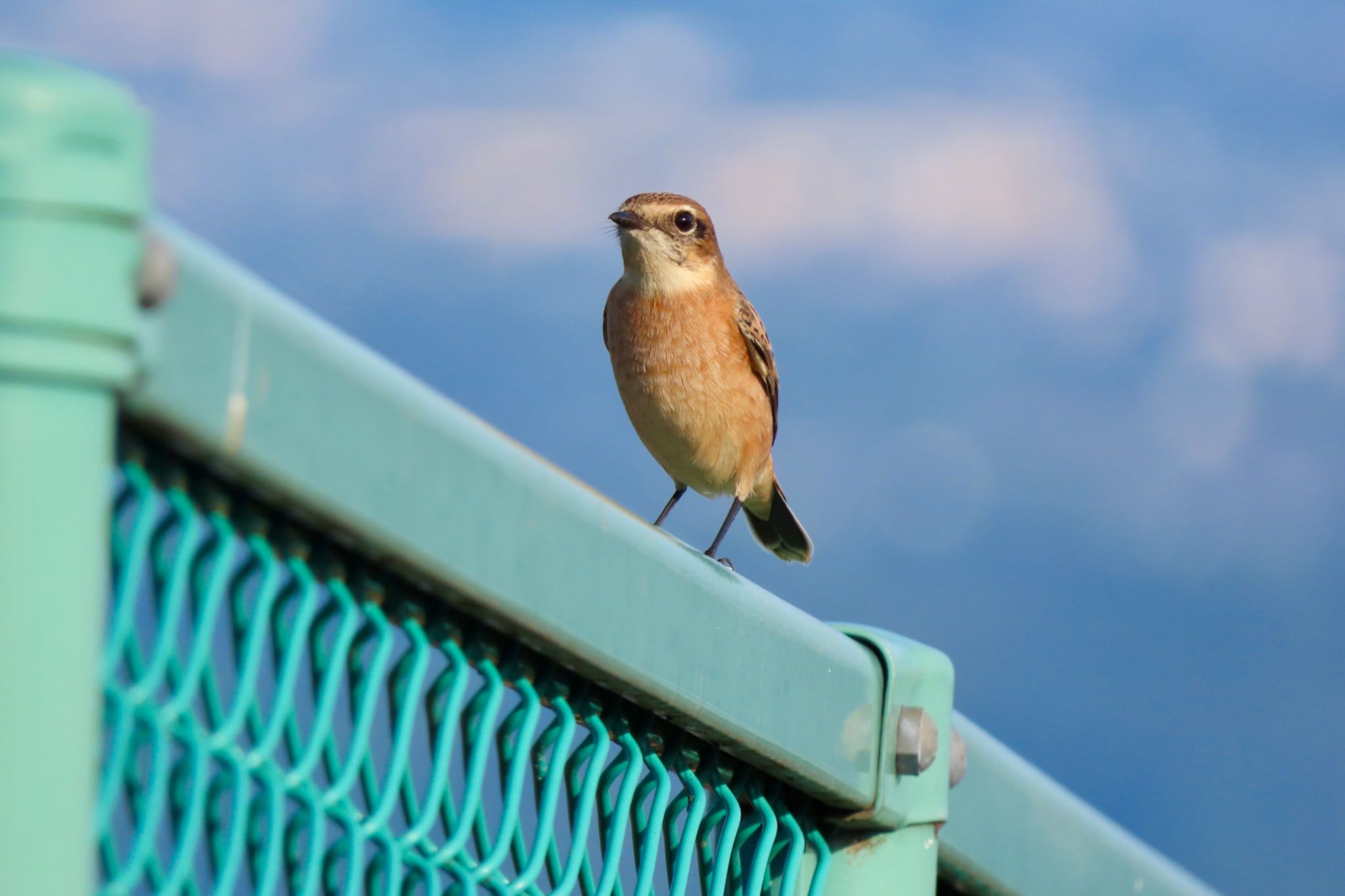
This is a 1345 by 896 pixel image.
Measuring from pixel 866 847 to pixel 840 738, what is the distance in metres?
0.24

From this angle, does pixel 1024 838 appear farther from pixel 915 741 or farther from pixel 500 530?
pixel 500 530

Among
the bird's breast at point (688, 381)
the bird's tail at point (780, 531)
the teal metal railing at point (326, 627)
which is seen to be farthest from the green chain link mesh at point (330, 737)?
the bird's tail at point (780, 531)

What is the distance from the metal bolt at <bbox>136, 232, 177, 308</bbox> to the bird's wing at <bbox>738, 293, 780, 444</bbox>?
557 cm

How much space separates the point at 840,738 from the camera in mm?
2662

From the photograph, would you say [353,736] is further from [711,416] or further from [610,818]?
[711,416]

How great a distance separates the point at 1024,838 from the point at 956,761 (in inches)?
13.5

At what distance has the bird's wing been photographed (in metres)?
7.03

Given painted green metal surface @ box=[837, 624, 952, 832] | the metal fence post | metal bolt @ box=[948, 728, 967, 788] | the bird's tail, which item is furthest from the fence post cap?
the bird's tail

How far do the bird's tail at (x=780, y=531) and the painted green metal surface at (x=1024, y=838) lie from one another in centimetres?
508

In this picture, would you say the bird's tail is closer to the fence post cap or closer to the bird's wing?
the bird's wing

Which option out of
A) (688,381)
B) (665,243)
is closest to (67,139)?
(688,381)

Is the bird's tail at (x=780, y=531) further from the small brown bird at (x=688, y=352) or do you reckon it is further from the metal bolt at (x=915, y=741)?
the metal bolt at (x=915, y=741)

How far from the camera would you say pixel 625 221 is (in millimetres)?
7059

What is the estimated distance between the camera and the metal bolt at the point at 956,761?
2924 millimetres
